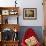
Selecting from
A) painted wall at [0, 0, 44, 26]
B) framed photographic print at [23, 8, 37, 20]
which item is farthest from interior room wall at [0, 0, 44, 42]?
framed photographic print at [23, 8, 37, 20]

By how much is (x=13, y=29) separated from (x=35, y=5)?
4.00 feet

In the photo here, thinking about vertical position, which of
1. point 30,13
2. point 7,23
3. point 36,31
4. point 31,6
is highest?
point 31,6

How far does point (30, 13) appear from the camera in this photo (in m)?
5.85

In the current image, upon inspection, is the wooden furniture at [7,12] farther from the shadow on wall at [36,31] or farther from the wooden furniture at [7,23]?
the shadow on wall at [36,31]

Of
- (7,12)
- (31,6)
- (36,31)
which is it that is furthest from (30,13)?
(7,12)

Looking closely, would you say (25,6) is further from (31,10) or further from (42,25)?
(42,25)

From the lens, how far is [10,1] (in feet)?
19.3

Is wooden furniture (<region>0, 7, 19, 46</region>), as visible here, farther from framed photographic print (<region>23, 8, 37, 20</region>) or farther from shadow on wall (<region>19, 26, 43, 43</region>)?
framed photographic print (<region>23, 8, 37, 20</region>)

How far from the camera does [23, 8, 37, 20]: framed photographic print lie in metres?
5.83

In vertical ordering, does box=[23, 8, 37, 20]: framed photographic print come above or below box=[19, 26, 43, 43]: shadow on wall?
above

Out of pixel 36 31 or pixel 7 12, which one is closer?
pixel 7 12

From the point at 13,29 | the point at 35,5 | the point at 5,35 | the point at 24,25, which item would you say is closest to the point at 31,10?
the point at 35,5

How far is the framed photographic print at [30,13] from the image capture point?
5.83 metres

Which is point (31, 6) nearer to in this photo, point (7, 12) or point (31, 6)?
point (31, 6)
